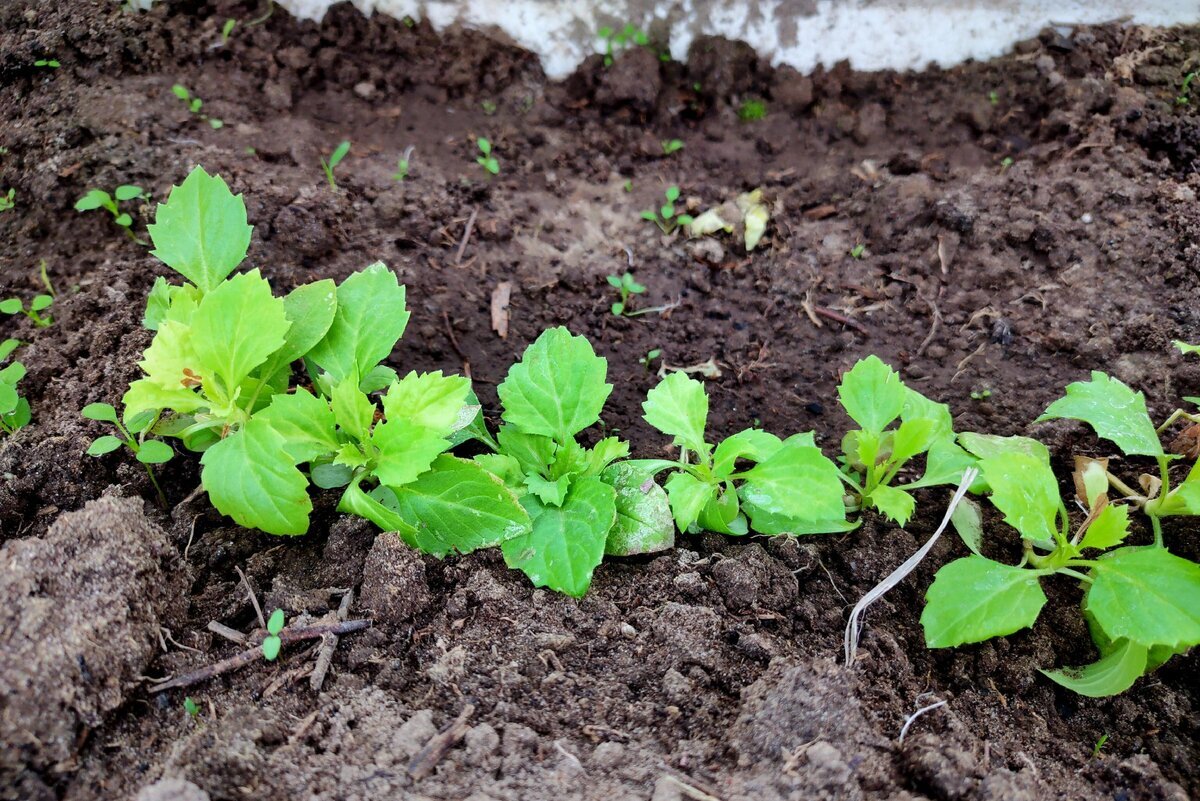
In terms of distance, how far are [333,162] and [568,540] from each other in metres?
1.55

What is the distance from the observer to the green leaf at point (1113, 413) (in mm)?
1796

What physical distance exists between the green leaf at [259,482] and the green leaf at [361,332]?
0.28 metres

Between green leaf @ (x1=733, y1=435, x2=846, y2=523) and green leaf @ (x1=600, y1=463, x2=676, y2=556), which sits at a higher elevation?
green leaf @ (x1=733, y1=435, x2=846, y2=523)

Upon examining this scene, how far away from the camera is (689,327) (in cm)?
251

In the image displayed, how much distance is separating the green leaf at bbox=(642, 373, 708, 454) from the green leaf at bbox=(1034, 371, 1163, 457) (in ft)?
2.57

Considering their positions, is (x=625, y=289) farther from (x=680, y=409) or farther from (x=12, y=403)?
(x=12, y=403)

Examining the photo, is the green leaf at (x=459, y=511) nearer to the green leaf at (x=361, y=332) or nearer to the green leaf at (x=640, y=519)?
the green leaf at (x=640, y=519)

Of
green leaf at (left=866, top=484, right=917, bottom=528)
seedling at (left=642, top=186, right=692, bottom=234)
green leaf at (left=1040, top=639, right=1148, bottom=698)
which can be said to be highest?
seedling at (left=642, top=186, right=692, bottom=234)

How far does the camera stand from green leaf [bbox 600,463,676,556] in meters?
1.82

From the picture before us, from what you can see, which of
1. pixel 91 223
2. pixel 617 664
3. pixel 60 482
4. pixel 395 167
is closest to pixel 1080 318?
pixel 617 664

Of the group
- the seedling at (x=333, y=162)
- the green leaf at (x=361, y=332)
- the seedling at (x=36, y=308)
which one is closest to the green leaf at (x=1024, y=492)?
the green leaf at (x=361, y=332)

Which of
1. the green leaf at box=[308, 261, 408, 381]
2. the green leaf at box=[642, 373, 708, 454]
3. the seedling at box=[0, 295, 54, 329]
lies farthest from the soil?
the green leaf at box=[308, 261, 408, 381]

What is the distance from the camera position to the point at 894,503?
1806 mm

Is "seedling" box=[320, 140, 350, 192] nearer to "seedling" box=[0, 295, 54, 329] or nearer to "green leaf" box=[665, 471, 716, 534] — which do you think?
"seedling" box=[0, 295, 54, 329]
